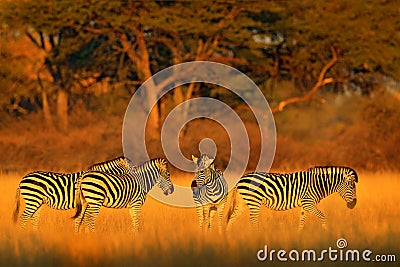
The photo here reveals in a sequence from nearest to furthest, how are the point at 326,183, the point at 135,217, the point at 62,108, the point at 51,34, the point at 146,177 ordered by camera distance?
the point at 135,217
the point at 146,177
the point at 326,183
the point at 51,34
the point at 62,108

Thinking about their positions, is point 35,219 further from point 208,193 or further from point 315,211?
point 315,211

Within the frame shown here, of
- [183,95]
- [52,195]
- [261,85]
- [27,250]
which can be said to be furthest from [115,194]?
[261,85]

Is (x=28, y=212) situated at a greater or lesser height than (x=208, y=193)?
lesser

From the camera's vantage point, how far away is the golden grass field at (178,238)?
9.04 m

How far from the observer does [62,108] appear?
2969 centimetres

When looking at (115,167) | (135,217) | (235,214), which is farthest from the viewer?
(115,167)

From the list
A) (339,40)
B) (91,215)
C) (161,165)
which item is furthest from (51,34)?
(91,215)

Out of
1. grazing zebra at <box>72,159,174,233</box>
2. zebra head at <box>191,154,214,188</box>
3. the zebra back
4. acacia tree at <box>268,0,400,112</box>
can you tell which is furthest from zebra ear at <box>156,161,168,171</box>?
acacia tree at <box>268,0,400,112</box>

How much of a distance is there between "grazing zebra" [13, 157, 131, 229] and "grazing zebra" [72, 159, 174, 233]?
0.70 feet

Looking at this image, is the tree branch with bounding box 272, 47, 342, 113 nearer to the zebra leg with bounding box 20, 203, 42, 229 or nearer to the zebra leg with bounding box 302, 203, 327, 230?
the zebra leg with bounding box 302, 203, 327, 230

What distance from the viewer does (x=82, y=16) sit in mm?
26047

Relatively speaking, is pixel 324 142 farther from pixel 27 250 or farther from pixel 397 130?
pixel 27 250

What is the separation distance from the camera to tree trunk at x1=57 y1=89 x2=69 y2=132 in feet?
Result: 94.6

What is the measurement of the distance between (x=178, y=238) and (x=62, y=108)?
19859 millimetres
